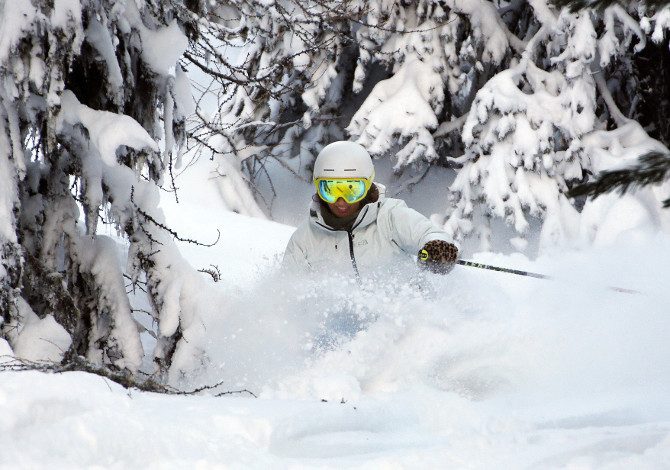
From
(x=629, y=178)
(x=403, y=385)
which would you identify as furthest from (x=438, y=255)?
(x=629, y=178)

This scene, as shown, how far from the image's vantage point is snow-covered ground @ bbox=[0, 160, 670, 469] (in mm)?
2807

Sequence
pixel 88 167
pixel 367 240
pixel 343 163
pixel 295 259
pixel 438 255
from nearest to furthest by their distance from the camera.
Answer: pixel 88 167, pixel 438 255, pixel 343 163, pixel 367 240, pixel 295 259

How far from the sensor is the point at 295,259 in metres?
6.57

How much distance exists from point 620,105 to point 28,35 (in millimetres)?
10315

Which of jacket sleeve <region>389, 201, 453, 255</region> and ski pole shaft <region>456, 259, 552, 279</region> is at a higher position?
jacket sleeve <region>389, 201, 453, 255</region>

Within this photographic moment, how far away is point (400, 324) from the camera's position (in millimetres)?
5914

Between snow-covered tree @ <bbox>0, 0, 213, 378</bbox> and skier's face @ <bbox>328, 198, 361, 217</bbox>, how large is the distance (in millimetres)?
1185

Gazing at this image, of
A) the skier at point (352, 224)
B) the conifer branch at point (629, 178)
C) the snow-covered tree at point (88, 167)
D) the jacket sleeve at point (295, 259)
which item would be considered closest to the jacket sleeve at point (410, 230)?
the skier at point (352, 224)

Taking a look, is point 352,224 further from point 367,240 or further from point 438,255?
point 438,255

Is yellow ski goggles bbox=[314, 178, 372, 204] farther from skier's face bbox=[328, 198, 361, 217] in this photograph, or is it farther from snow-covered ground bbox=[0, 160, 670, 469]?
snow-covered ground bbox=[0, 160, 670, 469]

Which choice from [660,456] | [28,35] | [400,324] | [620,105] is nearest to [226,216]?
[620,105]

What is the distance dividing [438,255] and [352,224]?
758 mm

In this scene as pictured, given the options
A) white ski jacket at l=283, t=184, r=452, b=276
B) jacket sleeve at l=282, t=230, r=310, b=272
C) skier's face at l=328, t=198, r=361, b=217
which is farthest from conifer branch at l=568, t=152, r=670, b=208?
jacket sleeve at l=282, t=230, r=310, b=272

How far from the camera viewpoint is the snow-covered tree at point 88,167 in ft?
15.0
